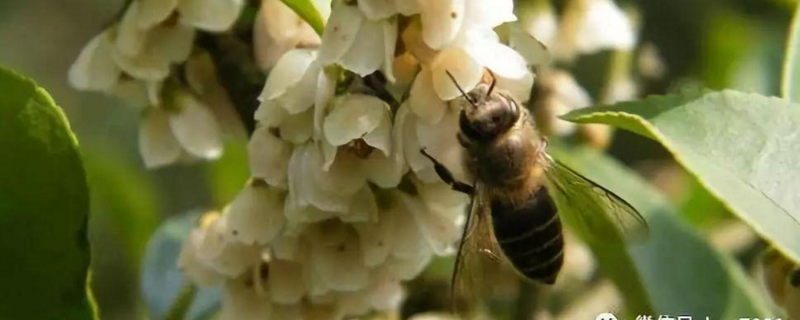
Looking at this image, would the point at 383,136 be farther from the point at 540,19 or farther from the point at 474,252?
the point at 540,19

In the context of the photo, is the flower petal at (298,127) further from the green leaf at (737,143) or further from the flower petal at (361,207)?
the green leaf at (737,143)

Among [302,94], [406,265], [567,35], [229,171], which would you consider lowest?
[229,171]

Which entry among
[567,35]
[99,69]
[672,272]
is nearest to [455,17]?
[99,69]

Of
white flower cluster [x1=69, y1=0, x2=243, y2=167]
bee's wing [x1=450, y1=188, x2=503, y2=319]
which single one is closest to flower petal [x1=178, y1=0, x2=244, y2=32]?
white flower cluster [x1=69, y1=0, x2=243, y2=167]

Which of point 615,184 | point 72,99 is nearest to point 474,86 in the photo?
point 615,184

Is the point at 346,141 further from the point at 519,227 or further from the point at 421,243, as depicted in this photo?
the point at 519,227

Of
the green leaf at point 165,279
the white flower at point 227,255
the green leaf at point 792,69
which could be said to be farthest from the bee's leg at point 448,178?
the green leaf at point 165,279

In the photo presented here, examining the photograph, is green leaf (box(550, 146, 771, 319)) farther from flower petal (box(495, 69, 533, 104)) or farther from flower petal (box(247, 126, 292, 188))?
flower petal (box(247, 126, 292, 188))
